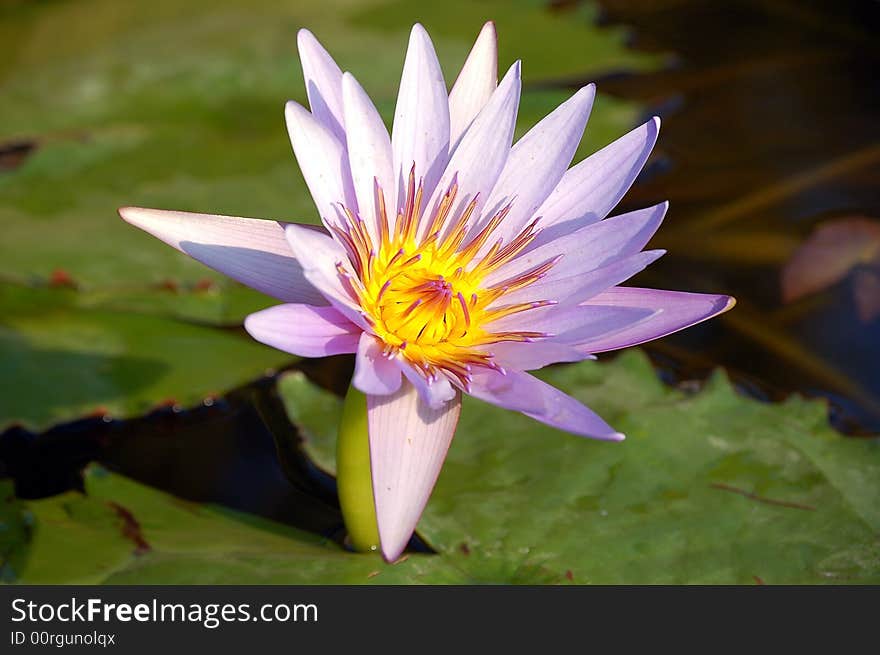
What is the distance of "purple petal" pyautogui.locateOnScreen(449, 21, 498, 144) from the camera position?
185cm

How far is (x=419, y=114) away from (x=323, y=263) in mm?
410

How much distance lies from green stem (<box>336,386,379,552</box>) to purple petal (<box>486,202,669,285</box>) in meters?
0.39

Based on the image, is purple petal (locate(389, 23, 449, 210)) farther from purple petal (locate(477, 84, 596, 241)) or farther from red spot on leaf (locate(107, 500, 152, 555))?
red spot on leaf (locate(107, 500, 152, 555))

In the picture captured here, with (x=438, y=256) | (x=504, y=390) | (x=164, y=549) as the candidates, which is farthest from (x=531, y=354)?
(x=164, y=549)

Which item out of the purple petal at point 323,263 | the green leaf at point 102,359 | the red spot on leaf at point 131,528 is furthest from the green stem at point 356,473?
the green leaf at point 102,359

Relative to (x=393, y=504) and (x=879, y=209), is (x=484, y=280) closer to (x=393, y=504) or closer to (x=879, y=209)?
(x=393, y=504)

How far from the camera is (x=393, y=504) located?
145 cm

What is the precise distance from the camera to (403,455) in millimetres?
1500

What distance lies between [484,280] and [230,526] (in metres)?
0.83

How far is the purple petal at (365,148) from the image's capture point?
1.64 metres

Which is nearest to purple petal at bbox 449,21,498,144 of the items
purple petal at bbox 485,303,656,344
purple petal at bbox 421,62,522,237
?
purple petal at bbox 421,62,522,237

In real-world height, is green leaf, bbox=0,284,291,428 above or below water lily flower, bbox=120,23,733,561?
below

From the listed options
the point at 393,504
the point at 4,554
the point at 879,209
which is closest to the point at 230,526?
the point at 4,554

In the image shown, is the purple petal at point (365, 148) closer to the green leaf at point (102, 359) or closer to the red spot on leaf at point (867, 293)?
the green leaf at point (102, 359)
